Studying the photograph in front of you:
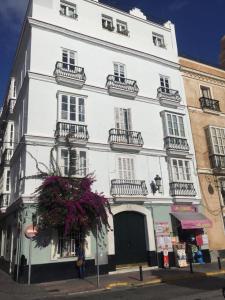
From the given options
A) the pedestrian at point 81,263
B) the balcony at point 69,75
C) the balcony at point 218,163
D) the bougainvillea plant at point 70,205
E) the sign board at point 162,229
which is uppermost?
the balcony at point 69,75

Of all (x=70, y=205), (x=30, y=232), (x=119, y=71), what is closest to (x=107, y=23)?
(x=119, y=71)

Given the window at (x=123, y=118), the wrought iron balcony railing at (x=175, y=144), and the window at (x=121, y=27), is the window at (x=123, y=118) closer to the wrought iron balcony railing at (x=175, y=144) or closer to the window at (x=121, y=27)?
the wrought iron balcony railing at (x=175, y=144)

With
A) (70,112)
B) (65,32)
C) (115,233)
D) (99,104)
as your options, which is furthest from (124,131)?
(65,32)

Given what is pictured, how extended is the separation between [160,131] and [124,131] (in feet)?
9.93

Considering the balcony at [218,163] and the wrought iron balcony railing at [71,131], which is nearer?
the wrought iron balcony railing at [71,131]

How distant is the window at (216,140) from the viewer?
20797 mm

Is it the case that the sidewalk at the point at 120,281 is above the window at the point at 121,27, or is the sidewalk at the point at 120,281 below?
below

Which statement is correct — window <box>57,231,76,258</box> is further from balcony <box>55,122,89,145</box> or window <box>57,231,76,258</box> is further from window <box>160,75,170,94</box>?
window <box>160,75,170,94</box>

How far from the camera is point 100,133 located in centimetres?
1739

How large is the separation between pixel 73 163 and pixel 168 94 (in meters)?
9.54

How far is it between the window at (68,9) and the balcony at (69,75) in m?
4.39

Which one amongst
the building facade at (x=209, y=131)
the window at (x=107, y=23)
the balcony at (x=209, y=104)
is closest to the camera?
the building facade at (x=209, y=131)

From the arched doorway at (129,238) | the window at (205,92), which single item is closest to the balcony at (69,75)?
the arched doorway at (129,238)

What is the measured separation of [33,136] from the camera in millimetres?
15109
